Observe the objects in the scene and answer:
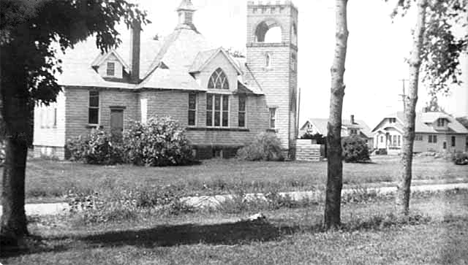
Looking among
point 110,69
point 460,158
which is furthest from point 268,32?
point 460,158

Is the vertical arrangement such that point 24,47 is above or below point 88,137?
above

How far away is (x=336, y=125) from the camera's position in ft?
17.3

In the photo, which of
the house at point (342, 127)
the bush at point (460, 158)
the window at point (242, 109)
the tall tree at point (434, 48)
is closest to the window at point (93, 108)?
the window at point (242, 109)

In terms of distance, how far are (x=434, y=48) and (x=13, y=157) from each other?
10.8ft

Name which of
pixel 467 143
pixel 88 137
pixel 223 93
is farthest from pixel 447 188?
pixel 88 137

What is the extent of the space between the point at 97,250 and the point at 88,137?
101 centimetres

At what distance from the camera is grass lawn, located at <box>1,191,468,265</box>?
4.04m

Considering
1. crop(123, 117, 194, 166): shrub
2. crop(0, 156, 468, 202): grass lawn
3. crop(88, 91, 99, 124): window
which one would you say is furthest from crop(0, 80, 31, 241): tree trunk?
crop(123, 117, 194, 166): shrub

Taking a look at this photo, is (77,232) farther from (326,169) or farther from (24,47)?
(326,169)

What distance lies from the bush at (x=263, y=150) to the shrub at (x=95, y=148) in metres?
1.03

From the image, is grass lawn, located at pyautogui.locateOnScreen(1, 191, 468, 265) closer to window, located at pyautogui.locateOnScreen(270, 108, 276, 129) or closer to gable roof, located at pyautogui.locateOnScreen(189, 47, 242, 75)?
window, located at pyautogui.locateOnScreen(270, 108, 276, 129)

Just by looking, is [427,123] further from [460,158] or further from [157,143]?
[157,143]

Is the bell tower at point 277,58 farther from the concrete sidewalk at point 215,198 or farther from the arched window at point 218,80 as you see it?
the concrete sidewalk at point 215,198

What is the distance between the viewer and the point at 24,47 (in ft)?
15.6
